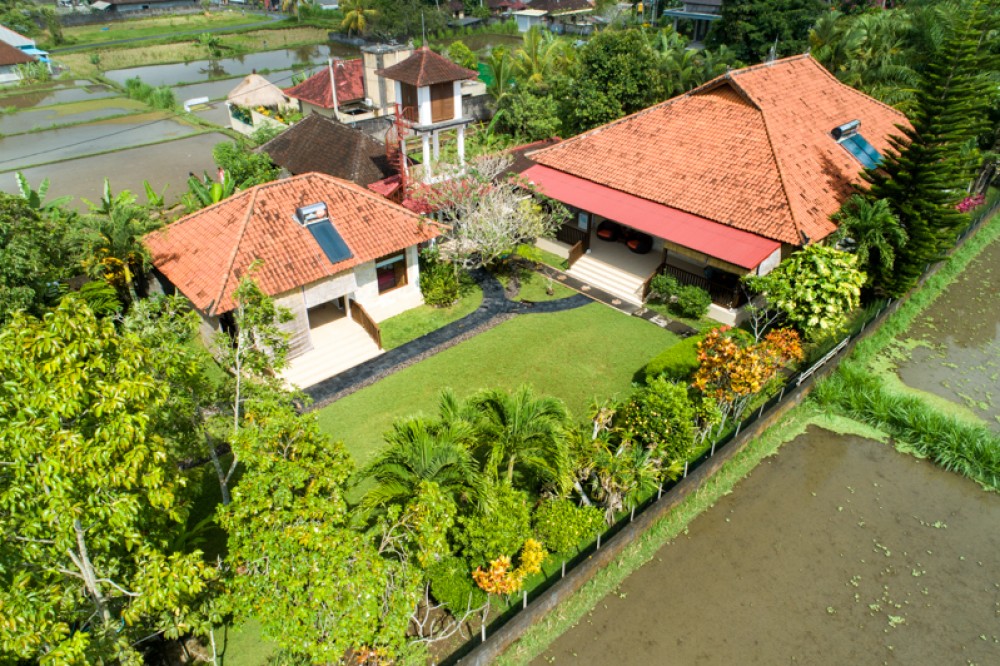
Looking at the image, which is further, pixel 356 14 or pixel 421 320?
pixel 356 14

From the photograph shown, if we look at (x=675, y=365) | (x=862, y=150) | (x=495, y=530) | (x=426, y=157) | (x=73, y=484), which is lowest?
(x=675, y=365)

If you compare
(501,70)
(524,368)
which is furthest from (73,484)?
(501,70)

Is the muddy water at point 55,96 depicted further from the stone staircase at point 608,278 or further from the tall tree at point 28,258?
the stone staircase at point 608,278

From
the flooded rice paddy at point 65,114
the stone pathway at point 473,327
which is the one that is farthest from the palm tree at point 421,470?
the flooded rice paddy at point 65,114

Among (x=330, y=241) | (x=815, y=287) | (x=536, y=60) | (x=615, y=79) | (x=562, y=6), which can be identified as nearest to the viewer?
(x=815, y=287)

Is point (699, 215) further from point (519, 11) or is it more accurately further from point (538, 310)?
point (519, 11)

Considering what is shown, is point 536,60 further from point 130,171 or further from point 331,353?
point 331,353

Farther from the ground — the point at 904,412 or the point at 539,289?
the point at 539,289

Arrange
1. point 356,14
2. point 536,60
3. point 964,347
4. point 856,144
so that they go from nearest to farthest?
point 964,347, point 856,144, point 536,60, point 356,14
